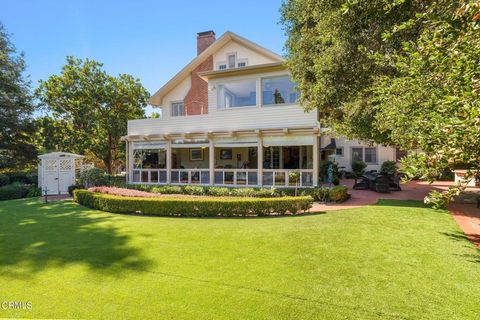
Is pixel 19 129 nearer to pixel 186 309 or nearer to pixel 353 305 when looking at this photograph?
pixel 186 309

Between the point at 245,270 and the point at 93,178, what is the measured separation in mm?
17767

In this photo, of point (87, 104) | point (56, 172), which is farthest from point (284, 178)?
point (87, 104)

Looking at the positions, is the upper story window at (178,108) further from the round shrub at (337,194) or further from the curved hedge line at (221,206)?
the round shrub at (337,194)

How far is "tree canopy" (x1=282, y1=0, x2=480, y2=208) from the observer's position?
10.8 feet

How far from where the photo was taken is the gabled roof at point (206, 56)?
770 inches

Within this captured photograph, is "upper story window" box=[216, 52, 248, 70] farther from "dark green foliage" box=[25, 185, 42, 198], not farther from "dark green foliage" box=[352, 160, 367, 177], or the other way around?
"dark green foliage" box=[25, 185, 42, 198]

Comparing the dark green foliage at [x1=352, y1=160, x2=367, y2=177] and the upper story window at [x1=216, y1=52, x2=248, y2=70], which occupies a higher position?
the upper story window at [x1=216, y1=52, x2=248, y2=70]

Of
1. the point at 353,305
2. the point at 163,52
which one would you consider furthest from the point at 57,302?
the point at 163,52

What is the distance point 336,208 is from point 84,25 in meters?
16.0

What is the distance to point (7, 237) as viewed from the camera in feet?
26.3

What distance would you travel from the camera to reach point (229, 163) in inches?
841

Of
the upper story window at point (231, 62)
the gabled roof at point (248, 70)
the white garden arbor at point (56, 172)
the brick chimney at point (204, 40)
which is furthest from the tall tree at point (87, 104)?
the gabled roof at point (248, 70)

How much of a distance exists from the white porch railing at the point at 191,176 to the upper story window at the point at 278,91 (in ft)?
20.1

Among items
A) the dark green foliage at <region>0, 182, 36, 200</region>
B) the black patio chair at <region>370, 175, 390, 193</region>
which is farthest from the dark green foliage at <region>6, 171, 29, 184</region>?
the black patio chair at <region>370, 175, 390, 193</region>
